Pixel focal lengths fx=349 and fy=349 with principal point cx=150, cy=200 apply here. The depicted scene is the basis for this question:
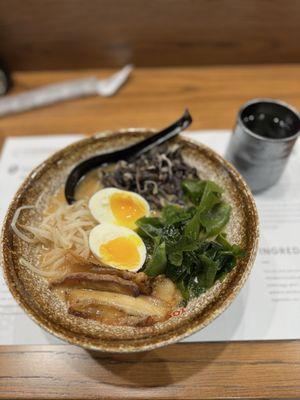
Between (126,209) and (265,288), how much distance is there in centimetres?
71

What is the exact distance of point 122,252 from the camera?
1.48 metres

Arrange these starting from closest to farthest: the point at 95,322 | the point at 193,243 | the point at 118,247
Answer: the point at 95,322 → the point at 193,243 → the point at 118,247

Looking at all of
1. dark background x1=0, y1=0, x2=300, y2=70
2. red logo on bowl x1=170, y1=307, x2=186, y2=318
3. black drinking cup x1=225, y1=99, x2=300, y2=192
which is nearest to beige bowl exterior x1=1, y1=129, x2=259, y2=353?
red logo on bowl x1=170, y1=307, x2=186, y2=318

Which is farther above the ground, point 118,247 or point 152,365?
point 118,247

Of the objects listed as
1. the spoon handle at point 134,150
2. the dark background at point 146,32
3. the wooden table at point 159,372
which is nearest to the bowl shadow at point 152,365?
the wooden table at point 159,372

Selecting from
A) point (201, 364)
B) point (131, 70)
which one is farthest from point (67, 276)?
point (131, 70)

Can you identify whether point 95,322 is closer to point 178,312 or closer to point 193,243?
point 178,312

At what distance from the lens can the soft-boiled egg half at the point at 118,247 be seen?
1453mm

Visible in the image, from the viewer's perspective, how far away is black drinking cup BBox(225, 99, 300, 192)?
5.47 ft

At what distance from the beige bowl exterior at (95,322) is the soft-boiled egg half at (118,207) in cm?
23

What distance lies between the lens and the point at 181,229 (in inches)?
59.2

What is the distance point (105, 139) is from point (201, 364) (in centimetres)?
115

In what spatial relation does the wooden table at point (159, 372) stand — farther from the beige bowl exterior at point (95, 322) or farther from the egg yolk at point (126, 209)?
the egg yolk at point (126, 209)

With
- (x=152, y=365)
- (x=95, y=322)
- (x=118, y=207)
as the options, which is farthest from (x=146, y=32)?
(x=152, y=365)
